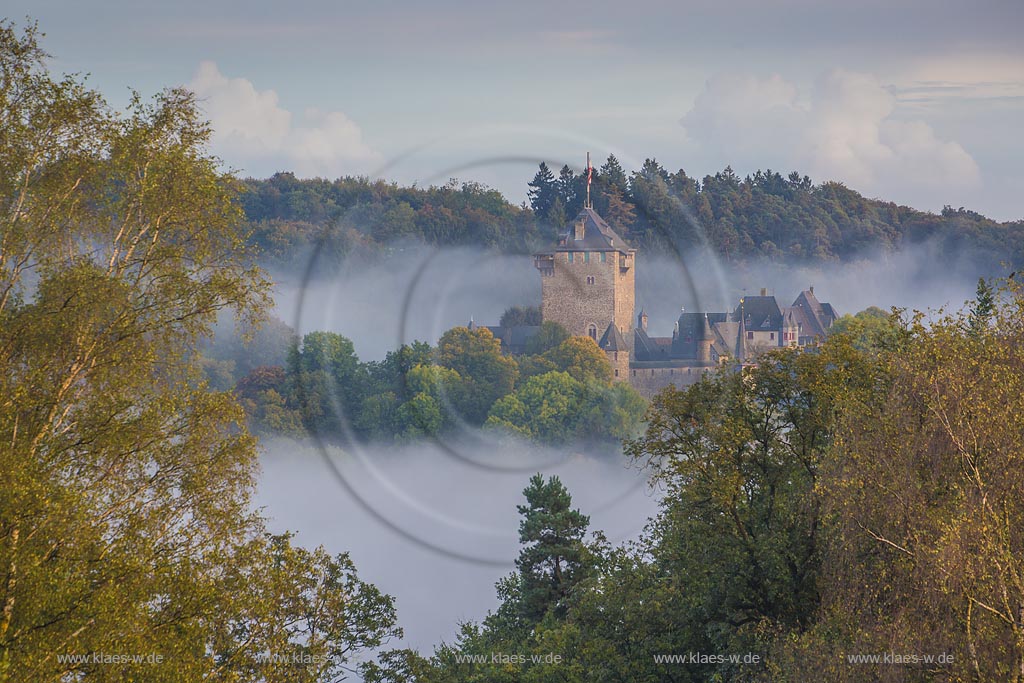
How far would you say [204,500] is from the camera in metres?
13.2

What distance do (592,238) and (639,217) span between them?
62.5 feet

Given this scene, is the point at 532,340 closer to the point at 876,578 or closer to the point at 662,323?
the point at 662,323

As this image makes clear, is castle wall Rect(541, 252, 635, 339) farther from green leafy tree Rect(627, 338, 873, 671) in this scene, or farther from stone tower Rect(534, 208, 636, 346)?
green leafy tree Rect(627, 338, 873, 671)

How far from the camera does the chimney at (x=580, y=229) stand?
104688 mm

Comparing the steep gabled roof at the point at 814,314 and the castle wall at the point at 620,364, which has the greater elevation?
the steep gabled roof at the point at 814,314

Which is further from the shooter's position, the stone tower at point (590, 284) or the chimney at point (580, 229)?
the chimney at point (580, 229)

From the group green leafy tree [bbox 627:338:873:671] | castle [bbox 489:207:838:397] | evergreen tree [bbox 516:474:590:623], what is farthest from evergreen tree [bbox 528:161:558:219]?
green leafy tree [bbox 627:338:873:671]

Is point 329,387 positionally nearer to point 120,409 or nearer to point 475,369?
point 475,369

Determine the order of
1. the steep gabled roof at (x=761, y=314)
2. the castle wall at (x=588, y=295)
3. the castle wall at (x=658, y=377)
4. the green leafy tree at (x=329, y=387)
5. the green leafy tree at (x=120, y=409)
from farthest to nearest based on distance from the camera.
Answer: the steep gabled roof at (x=761, y=314) → the castle wall at (x=588, y=295) → the green leafy tree at (x=329, y=387) → the castle wall at (x=658, y=377) → the green leafy tree at (x=120, y=409)

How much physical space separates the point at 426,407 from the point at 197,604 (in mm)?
84987

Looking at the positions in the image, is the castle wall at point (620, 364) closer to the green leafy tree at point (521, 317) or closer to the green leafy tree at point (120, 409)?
the green leafy tree at point (521, 317)

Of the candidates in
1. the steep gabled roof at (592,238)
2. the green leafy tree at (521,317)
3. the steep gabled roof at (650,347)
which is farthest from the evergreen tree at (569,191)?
the steep gabled roof at (650,347)

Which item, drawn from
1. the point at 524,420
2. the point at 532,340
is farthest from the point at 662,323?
the point at 524,420

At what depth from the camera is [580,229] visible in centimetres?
10475
